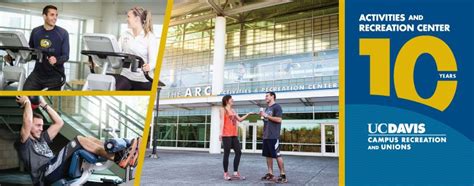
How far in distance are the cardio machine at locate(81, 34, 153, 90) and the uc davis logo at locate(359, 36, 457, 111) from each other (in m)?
2.20

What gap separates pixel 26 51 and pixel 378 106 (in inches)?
117

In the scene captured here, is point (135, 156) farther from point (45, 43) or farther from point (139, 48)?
point (45, 43)

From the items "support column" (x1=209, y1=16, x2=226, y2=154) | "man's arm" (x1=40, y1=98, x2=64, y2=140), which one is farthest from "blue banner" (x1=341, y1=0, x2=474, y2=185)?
"support column" (x1=209, y1=16, x2=226, y2=154)

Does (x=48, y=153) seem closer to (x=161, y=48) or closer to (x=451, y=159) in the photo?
(x=161, y=48)

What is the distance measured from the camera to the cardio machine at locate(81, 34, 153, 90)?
2430 millimetres

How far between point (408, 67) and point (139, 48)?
253 cm

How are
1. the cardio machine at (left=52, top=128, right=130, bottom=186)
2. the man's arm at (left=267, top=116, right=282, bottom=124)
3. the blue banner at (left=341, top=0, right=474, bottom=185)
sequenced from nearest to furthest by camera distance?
the cardio machine at (left=52, top=128, right=130, bottom=186), the blue banner at (left=341, top=0, right=474, bottom=185), the man's arm at (left=267, top=116, right=282, bottom=124)

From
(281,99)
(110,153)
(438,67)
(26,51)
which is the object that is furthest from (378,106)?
(281,99)

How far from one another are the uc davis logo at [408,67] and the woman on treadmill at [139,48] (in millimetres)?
2024

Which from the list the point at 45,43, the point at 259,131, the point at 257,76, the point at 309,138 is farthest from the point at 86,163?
the point at 259,131

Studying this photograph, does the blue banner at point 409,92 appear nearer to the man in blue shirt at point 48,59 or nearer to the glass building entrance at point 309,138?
the man in blue shirt at point 48,59

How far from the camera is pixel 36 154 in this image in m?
2.74

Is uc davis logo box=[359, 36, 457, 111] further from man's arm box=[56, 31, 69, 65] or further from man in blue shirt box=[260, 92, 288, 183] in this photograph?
man's arm box=[56, 31, 69, 65]

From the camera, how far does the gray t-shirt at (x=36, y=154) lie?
272 centimetres
